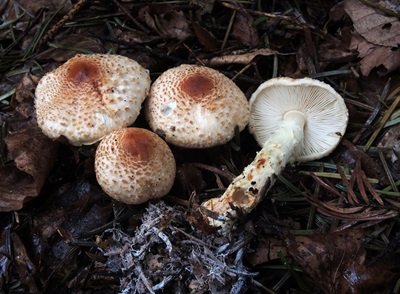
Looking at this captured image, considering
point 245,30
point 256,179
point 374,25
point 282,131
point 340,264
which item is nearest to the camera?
point 340,264

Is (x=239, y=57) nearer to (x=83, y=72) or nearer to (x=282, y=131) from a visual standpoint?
(x=282, y=131)

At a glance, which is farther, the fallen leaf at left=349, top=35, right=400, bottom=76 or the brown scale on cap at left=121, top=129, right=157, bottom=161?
the fallen leaf at left=349, top=35, right=400, bottom=76

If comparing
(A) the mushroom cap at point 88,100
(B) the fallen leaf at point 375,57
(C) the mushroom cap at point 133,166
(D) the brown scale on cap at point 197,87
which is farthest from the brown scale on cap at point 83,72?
(B) the fallen leaf at point 375,57

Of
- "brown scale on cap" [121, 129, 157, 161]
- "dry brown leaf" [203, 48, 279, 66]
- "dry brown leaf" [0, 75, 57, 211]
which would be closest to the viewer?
"brown scale on cap" [121, 129, 157, 161]

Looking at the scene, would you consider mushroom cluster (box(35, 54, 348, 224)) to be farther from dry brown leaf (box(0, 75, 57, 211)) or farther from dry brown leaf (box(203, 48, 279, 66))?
dry brown leaf (box(203, 48, 279, 66))

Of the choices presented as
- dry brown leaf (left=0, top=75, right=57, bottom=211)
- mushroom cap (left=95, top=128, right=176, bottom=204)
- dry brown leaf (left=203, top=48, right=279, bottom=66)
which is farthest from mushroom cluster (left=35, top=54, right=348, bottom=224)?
dry brown leaf (left=203, top=48, right=279, bottom=66)

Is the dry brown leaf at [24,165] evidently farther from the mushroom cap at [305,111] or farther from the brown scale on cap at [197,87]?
the mushroom cap at [305,111]

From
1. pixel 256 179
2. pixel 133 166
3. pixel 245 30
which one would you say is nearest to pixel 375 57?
pixel 245 30
